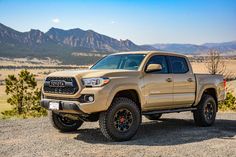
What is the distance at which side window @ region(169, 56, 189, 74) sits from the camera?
9.58 meters

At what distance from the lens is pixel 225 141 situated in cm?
811

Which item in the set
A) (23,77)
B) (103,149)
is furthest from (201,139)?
(23,77)

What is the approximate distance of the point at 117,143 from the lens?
25.3 ft

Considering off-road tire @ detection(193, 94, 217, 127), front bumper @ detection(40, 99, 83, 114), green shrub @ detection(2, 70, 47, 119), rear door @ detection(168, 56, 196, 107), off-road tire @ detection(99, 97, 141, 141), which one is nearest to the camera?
front bumper @ detection(40, 99, 83, 114)

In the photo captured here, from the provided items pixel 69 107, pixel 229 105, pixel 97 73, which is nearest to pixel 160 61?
pixel 97 73

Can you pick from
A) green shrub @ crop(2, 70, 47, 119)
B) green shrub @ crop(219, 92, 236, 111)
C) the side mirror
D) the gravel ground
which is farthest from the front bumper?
green shrub @ crop(2, 70, 47, 119)

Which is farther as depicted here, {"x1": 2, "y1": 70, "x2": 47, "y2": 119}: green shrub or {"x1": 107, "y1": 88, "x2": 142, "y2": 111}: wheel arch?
{"x1": 2, "y1": 70, "x2": 47, "y2": 119}: green shrub

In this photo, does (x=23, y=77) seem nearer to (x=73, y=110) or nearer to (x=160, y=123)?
(x=160, y=123)

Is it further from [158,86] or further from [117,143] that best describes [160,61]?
[117,143]

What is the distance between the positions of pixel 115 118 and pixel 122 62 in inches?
66.5

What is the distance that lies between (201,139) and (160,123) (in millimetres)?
3016

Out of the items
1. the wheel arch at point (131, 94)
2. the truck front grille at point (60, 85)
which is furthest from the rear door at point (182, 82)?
the truck front grille at point (60, 85)

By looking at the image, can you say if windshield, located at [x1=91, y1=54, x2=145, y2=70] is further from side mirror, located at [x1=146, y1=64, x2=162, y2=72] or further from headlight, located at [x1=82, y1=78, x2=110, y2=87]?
headlight, located at [x1=82, y1=78, x2=110, y2=87]

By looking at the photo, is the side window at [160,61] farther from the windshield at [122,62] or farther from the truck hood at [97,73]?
the truck hood at [97,73]
